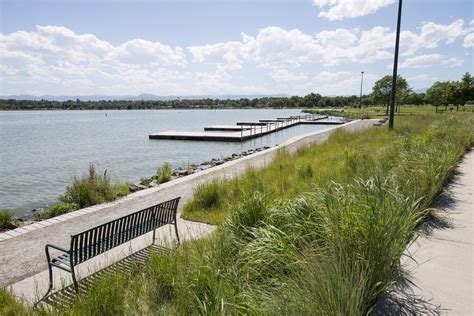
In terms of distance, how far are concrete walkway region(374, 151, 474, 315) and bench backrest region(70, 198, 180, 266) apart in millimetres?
3028

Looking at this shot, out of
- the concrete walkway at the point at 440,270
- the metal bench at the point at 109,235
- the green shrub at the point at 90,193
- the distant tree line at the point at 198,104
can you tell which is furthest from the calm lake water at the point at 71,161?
the distant tree line at the point at 198,104

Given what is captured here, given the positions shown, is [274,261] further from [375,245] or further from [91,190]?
[91,190]

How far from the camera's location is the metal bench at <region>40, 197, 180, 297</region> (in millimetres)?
3500

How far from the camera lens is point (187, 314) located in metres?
2.52

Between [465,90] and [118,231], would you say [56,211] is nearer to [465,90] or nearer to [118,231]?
[118,231]

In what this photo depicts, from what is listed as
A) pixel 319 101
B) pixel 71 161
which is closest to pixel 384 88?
pixel 71 161

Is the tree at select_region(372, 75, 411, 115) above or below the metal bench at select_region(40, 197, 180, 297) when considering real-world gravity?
above

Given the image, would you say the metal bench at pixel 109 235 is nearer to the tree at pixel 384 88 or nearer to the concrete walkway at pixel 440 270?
the concrete walkway at pixel 440 270

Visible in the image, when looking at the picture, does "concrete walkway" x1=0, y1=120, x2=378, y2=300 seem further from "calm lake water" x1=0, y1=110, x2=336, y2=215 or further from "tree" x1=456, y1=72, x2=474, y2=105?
"tree" x1=456, y1=72, x2=474, y2=105

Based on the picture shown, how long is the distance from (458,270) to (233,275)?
2476 mm

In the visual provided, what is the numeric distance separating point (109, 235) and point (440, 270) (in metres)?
4.03

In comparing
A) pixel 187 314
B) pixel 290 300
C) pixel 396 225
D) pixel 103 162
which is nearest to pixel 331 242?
pixel 396 225

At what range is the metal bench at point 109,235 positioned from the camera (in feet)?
11.5

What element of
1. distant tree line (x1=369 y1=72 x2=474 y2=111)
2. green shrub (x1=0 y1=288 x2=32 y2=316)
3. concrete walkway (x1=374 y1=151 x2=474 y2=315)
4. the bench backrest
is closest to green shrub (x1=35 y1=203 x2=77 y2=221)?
the bench backrest
